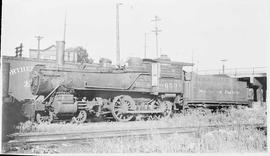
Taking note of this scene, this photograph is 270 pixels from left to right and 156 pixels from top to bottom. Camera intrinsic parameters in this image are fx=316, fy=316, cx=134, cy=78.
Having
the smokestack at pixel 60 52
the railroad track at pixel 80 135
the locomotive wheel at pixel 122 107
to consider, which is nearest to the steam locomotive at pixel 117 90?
the locomotive wheel at pixel 122 107

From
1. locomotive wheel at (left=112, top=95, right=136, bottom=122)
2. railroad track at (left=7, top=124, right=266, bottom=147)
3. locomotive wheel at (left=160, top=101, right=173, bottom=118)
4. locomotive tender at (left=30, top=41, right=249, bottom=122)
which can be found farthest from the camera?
locomotive wheel at (left=160, top=101, right=173, bottom=118)

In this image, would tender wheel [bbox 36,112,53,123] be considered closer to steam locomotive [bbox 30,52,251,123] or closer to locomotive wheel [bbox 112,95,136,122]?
steam locomotive [bbox 30,52,251,123]

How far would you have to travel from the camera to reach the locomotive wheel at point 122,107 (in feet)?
37.2

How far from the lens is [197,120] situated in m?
11.3

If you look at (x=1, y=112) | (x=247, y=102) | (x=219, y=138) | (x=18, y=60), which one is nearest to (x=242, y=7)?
(x=219, y=138)

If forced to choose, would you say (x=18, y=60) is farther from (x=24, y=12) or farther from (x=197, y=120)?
(x=197, y=120)

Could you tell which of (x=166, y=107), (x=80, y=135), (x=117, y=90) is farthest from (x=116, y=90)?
(x=80, y=135)

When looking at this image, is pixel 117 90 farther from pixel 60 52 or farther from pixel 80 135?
pixel 80 135

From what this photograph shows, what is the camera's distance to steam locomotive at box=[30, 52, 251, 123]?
1055 centimetres

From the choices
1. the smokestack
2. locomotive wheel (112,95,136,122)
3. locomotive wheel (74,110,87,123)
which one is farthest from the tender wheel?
locomotive wheel (112,95,136,122)

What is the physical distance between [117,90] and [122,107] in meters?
0.64

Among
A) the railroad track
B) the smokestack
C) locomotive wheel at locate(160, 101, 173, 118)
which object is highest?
the smokestack

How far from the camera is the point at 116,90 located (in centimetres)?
1138

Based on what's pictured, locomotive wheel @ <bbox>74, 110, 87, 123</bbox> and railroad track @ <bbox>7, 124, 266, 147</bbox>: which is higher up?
locomotive wheel @ <bbox>74, 110, 87, 123</bbox>
